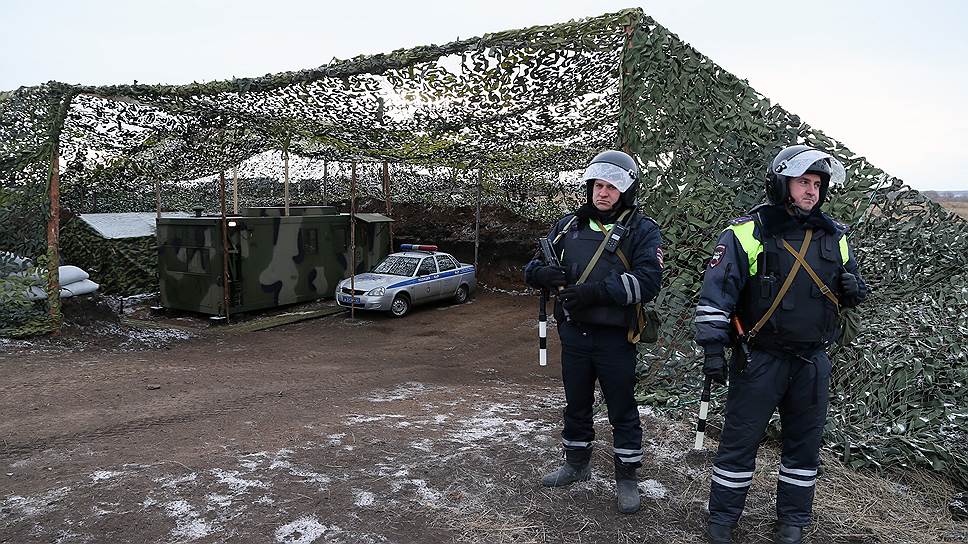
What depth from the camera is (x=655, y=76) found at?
5.39m

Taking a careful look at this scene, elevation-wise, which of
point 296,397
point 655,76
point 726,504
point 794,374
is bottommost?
point 296,397

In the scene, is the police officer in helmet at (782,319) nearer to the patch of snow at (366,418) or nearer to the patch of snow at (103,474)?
the patch of snow at (366,418)

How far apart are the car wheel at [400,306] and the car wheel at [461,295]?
5.97 feet

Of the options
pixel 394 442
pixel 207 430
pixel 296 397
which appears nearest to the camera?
pixel 394 442

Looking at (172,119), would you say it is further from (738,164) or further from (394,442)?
(738,164)

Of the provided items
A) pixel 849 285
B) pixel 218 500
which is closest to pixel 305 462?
pixel 218 500

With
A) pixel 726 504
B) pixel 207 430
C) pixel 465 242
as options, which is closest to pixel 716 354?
pixel 726 504

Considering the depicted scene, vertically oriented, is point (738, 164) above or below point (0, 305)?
above

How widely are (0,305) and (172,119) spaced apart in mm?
3653

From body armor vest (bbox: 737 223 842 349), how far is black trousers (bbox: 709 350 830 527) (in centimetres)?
12

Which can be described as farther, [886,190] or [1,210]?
[1,210]

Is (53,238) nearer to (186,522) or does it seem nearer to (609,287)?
(186,522)

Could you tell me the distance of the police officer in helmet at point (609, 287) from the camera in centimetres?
348

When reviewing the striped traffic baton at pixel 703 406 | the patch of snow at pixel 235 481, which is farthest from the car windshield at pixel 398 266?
the striped traffic baton at pixel 703 406
